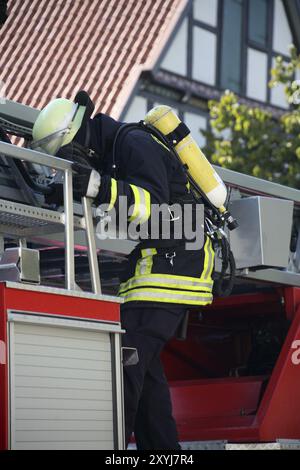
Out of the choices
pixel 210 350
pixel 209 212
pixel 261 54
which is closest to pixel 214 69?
pixel 261 54

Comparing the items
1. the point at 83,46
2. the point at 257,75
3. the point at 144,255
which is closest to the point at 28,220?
the point at 144,255

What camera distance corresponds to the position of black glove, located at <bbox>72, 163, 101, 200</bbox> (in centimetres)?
458

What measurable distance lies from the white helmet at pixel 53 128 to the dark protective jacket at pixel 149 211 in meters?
0.12

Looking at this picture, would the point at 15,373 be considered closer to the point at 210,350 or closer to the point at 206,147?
the point at 210,350

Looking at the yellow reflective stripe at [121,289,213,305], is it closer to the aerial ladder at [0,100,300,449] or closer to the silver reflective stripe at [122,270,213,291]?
the silver reflective stripe at [122,270,213,291]

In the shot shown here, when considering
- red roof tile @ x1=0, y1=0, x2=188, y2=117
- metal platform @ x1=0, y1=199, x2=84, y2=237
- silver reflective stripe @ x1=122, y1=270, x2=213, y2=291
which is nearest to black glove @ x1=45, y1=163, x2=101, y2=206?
metal platform @ x1=0, y1=199, x2=84, y2=237

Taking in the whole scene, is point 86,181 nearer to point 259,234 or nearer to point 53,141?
point 53,141

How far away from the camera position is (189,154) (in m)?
5.20

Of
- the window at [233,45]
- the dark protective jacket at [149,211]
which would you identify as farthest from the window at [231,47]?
the dark protective jacket at [149,211]

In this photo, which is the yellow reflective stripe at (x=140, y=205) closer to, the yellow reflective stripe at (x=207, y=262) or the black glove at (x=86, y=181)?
the black glove at (x=86, y=181)

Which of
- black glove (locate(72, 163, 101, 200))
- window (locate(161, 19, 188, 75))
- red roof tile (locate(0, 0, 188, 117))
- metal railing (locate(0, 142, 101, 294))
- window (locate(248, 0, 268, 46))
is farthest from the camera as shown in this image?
window (locate(248, 0, 268, 46))

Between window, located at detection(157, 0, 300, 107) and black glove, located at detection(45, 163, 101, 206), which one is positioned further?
window, located at detection(157, 0, 300, 107)

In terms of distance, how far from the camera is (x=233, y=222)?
5398 mm

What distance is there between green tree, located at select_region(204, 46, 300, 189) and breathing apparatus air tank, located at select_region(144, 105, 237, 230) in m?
9.86
